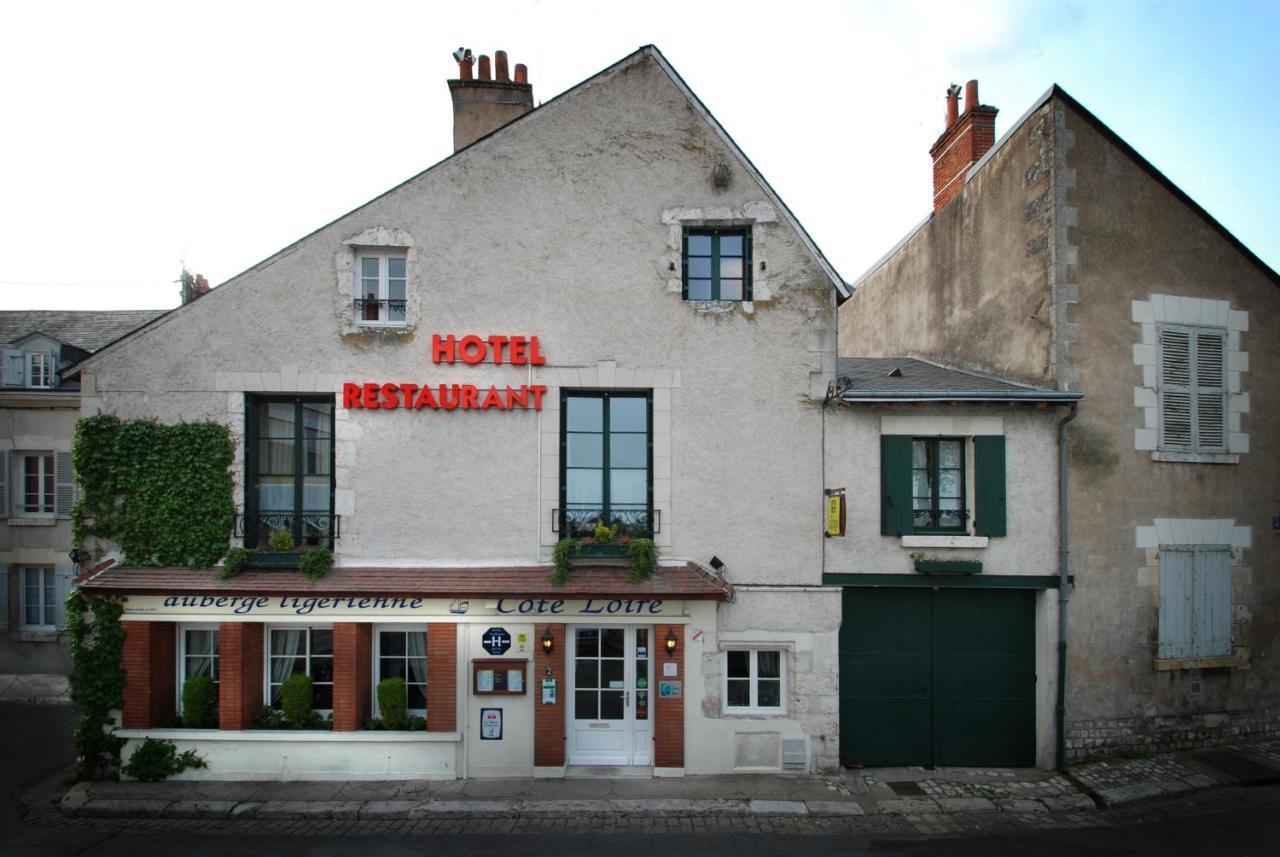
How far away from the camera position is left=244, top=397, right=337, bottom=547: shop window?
9.62 m

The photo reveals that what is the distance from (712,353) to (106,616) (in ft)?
28.9

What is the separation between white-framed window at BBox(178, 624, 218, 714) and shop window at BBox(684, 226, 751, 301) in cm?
832

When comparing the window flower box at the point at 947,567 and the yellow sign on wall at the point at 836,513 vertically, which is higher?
the yellow sign on wall at the point at 836,513

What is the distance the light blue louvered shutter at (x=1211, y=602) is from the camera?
9.95 m

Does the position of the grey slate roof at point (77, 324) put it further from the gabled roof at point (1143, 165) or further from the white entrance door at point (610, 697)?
the gabled roof at point (1143, 165)

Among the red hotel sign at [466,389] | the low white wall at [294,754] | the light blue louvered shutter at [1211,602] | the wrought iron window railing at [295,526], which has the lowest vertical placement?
the low white wall at [294,754]

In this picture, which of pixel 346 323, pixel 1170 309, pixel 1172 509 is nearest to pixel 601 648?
pixel 346 323

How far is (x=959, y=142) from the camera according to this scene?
1358cm

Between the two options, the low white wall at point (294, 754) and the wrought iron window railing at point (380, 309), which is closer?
the low white wall at point (294, 754)

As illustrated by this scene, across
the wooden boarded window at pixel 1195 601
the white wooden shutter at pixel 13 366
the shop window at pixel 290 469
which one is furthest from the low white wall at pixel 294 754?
the white wooden shutter at pixel 13 366

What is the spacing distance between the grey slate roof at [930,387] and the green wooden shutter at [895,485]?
2.17ft

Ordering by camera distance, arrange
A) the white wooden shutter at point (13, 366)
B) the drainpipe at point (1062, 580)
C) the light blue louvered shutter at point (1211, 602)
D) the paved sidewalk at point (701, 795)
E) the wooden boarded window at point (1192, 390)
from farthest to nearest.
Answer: the white wooden shutter at point (13, 366) < the wooden boarded window at point (1192, 390) < the light blue louvered shutter at point (1211, 602) < the drainpipe at point (1062, 580) < the paved sidewalk at point (701, 795)

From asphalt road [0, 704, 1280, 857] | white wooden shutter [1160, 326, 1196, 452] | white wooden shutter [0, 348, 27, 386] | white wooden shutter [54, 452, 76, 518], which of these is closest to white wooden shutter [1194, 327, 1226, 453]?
white wooden shutter [1160, 326, 1196, 452]

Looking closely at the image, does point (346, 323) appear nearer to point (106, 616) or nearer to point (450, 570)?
point (450, 570)
